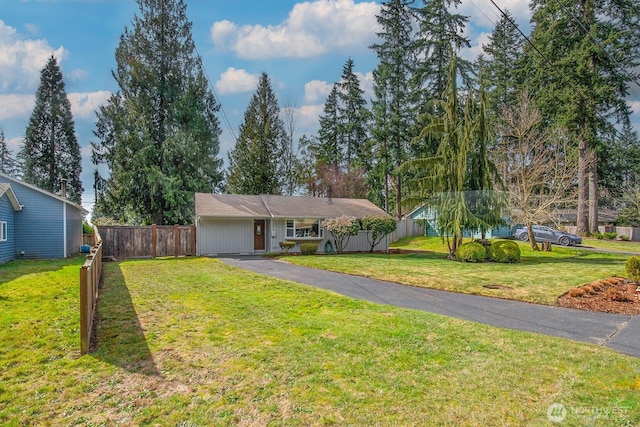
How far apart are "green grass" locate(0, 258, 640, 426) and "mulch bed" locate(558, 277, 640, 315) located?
3.24 m

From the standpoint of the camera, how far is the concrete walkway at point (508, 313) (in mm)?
5410

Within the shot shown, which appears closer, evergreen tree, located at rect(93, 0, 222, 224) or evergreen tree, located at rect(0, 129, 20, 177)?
evergreen tree, located at rect(93, 0, 222, 224)

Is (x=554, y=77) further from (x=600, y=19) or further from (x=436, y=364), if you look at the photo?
(x=436, y=364)

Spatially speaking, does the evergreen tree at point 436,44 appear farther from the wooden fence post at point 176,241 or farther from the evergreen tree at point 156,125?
the wooden fence post at point 176,241

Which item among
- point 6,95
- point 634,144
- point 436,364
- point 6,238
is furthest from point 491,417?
point 634,144

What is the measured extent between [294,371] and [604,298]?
26.0ft

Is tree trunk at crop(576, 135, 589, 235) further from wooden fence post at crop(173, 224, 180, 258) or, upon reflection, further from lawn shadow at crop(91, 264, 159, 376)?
lawn shadow at crop(91, 264, 159, 376)

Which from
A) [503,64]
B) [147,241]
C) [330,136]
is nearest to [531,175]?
[503,64]

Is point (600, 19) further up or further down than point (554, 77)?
further up

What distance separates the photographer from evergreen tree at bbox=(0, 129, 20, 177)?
44781 mm

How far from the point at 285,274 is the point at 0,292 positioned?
6838mm

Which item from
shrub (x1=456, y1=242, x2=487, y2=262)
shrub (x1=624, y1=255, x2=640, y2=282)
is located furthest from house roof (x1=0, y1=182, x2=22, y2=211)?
shrub (x1=624, y1=255, x2=640, y2=282)

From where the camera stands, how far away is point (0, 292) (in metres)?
7.68

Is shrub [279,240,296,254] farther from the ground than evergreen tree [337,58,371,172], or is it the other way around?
evergreen tree [337,58,371,172]
